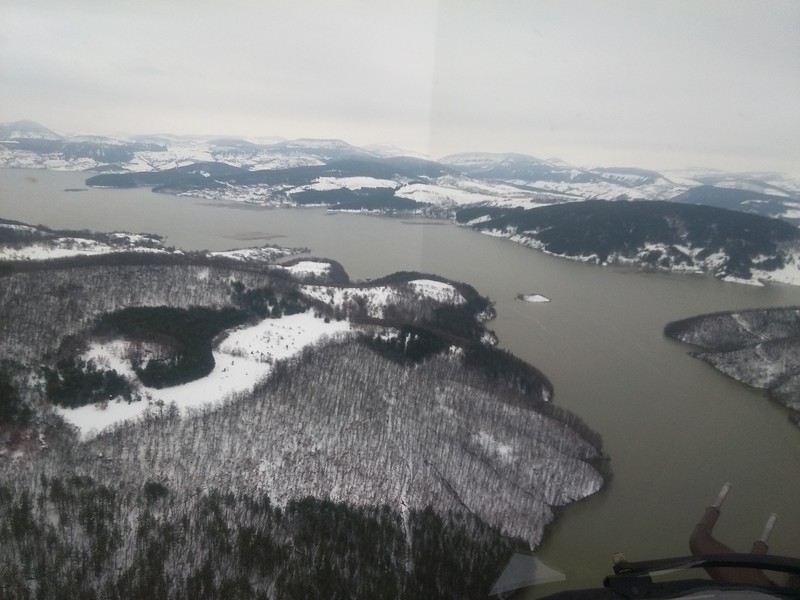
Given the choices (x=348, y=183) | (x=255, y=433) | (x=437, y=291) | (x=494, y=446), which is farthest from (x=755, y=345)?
(x=348, y=183)

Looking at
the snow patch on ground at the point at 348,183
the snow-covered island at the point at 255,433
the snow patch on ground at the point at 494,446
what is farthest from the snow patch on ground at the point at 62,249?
the snow patch on ground at the point at 348,183

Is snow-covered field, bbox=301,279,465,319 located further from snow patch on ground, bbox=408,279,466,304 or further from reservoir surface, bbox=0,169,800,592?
reservoir surface, bbox=0,169,800,592

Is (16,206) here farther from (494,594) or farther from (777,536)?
(777,536)

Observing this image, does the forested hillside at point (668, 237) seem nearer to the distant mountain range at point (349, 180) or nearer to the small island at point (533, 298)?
the distant mountain range at point (349, 180)

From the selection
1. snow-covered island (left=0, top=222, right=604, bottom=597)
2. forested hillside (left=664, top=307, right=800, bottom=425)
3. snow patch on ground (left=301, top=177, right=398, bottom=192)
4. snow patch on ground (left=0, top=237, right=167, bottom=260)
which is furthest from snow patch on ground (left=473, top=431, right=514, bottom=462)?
snow patch on ground (left=301, top=177, right=398, bottom=192)

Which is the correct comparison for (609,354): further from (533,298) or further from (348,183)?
(348,183)

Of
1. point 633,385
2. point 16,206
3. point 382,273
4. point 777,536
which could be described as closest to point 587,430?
point 633,385
